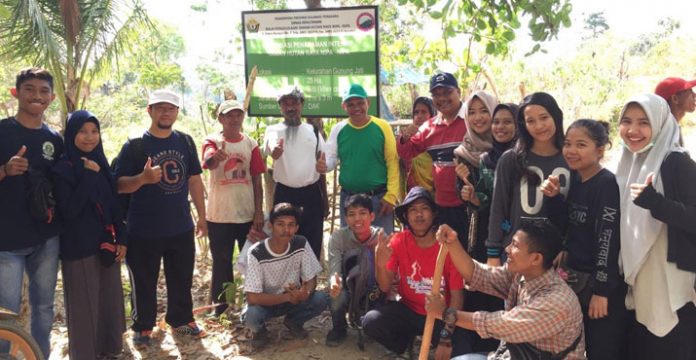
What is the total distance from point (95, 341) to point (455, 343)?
2.58m

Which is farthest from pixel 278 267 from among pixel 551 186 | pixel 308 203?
pixel 551 186

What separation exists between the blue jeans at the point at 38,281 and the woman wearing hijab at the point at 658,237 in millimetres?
3523

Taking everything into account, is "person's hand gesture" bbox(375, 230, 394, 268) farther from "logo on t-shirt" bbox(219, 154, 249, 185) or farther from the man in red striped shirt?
"logo on t-shirt" bbox(219, 154, 249, 185)

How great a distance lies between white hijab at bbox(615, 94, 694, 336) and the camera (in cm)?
262

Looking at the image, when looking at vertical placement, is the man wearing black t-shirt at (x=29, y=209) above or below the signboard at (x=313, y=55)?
below

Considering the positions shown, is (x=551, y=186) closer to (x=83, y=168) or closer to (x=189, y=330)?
(x=83, y=168)

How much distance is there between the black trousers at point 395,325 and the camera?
3.76 meters

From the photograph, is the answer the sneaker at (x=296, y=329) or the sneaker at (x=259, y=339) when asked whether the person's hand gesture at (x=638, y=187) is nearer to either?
the sneaker at (x=296, y=329)

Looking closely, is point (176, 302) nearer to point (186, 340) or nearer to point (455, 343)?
point (186, 340)

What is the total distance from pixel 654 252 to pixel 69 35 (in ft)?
21.4

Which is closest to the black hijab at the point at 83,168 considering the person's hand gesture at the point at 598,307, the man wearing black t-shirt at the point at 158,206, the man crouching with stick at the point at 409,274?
the man wearing black t-shirt at the point at 158,206

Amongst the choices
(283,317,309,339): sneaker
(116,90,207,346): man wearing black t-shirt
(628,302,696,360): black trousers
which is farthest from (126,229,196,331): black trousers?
(628,302,696,360): black trousers

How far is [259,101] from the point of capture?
5.51 meters

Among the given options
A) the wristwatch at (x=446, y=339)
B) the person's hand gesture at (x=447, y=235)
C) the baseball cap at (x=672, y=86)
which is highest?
the baseball cap at (x=672, y=86)
